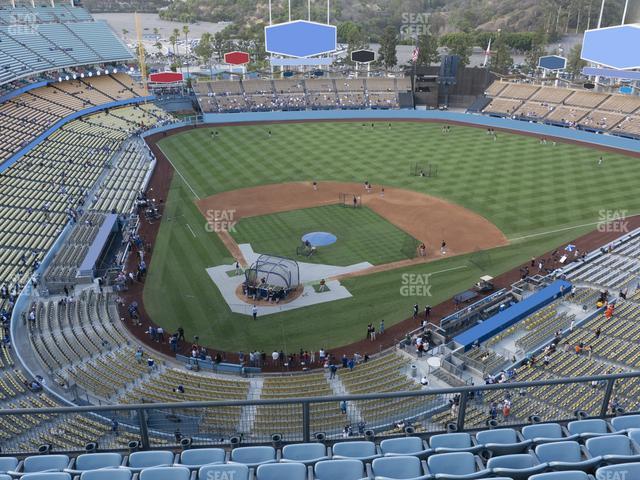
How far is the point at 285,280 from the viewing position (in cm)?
3088

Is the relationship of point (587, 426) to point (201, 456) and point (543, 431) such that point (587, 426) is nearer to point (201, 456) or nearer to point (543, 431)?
point (543, 431)

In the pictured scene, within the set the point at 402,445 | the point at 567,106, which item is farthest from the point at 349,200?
the point at 567,106

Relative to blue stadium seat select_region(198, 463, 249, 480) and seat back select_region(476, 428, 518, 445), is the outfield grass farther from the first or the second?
blue stadium seat select_region(198, 463, 249, 480)

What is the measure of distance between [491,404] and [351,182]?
117ft

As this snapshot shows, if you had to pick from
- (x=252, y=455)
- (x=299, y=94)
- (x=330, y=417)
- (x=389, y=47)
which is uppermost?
(x=252, y=455)

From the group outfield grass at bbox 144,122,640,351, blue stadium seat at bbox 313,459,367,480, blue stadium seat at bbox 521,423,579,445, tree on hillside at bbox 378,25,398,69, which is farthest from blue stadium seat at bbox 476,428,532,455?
tree on hillside at bbox 378,25,398,69

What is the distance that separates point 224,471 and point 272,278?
2424cm

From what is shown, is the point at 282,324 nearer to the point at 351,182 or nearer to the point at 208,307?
the point at 208,307

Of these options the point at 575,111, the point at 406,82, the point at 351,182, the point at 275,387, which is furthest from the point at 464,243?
the point at 406,82

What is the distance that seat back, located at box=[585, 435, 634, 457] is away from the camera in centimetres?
773

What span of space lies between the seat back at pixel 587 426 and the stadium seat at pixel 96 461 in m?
7.08

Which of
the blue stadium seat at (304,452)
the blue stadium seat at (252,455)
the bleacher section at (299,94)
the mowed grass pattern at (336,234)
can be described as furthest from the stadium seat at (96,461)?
the bleacher section at (299,94)

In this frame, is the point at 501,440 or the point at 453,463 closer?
the point at 453,463

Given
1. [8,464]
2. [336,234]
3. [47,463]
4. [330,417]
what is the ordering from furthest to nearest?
[336,234], [330,417], [47,463], [8,464]
